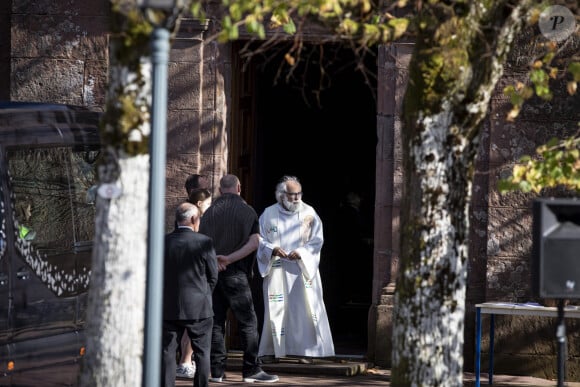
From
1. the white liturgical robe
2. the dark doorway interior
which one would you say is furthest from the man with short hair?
the dark doorway interior

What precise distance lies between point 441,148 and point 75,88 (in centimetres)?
666

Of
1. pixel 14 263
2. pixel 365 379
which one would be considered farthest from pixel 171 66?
pixel 14 263

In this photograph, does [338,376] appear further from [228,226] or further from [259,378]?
[228,226]

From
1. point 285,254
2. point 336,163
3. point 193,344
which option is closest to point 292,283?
point 285,254

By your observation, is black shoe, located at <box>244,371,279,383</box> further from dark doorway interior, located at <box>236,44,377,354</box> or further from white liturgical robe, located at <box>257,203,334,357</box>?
dark doorway interior, located at <box>236,44,377,354</box>

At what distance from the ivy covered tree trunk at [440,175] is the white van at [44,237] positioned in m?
2.90

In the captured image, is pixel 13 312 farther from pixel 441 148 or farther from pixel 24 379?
pixel 441 148

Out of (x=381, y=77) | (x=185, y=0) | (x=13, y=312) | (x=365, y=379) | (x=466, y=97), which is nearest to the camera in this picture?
(x=185, y=0)

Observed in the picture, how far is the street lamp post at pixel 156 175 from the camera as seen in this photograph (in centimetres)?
612

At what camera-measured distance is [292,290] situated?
1188 cm

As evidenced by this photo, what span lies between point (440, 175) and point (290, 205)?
5.05 metres

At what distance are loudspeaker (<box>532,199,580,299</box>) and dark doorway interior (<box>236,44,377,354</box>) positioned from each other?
7930mm

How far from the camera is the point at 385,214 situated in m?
12.2

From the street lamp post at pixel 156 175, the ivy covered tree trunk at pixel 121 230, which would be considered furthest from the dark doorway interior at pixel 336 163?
the street lamp post at pixel 156 175
